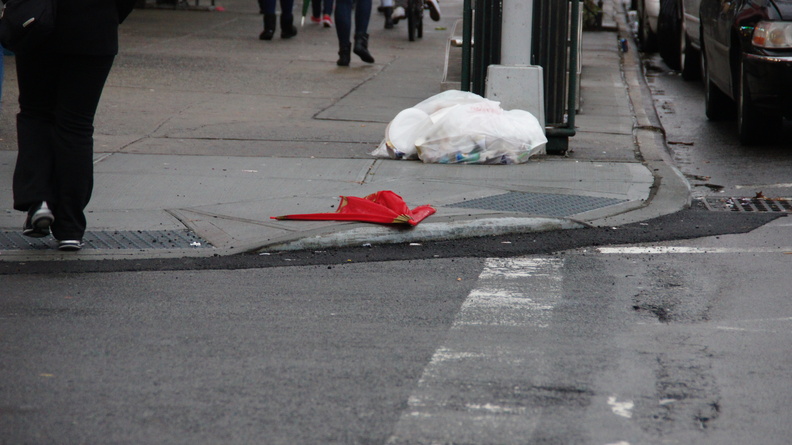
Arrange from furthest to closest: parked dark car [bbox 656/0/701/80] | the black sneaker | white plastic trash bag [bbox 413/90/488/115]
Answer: the black sneaker → parked dark car [bbox 656/0/701/80] → white plastic trash bag [bbox 413/90/488/115]

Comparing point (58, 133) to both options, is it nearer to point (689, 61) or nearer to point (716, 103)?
point (716, 103)

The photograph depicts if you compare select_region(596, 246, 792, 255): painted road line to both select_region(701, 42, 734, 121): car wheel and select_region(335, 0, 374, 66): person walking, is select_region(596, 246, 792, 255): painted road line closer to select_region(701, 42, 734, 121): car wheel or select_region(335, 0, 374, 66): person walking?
select_region(701, 42, 734, 121): car wheel

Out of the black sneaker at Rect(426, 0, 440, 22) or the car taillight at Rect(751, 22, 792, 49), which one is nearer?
the car taillight at Rect(751, 22, 792, 49)

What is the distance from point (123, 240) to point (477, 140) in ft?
10.1

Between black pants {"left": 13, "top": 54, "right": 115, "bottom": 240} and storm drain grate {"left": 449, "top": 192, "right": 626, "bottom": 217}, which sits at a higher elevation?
black pants {"left": 13, "top": 54, "right": 115, "bottom": 240}

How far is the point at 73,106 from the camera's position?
5492mm

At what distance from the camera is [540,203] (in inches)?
269

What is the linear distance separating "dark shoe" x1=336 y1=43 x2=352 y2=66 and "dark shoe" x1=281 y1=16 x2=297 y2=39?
2.87 meters

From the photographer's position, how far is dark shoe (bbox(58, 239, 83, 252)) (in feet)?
18.2

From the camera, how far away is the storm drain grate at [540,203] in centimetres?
662

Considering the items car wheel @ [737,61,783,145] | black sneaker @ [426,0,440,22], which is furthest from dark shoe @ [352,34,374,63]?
car wheel @ [737,61,783,145]

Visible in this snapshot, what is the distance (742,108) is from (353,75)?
520 centimetres

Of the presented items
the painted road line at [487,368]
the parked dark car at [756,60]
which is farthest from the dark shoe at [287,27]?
the painted road line at [487,368]

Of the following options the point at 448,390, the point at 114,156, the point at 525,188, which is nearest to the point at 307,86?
the point at 114,156
